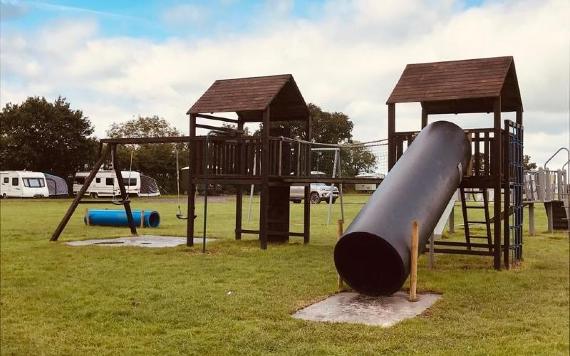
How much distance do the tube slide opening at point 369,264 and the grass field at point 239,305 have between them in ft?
1.91

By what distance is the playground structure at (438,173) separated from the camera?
24.3 feet

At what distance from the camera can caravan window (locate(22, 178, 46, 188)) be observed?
147ft

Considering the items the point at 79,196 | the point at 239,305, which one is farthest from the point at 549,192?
the point at 239,305

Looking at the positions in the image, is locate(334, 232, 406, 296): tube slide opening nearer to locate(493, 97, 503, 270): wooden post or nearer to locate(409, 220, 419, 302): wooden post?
locate(409, 220, 419, 302): wooden post

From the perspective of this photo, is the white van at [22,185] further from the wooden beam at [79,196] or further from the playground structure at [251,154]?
the playground structure at [251,154]

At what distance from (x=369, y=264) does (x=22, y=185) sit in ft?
136

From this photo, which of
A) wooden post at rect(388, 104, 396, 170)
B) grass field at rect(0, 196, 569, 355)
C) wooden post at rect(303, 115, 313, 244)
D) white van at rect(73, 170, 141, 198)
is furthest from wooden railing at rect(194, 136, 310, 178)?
white van at rect(73, 170, 141, 198)

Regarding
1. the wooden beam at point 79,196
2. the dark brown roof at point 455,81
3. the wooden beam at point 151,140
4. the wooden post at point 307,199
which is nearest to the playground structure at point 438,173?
the dark brown roof at point 455,81

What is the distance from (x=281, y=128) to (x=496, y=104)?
19.8 feet

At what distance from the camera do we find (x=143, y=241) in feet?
48.3

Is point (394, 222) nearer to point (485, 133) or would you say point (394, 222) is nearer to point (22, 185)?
point (485, 133)

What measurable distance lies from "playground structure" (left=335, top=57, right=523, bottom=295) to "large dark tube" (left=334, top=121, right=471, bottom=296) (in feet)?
0.04

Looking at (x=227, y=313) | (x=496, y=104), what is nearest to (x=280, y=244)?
(x=496, y=104)

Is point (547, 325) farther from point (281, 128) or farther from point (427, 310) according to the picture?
point (281, 128)
